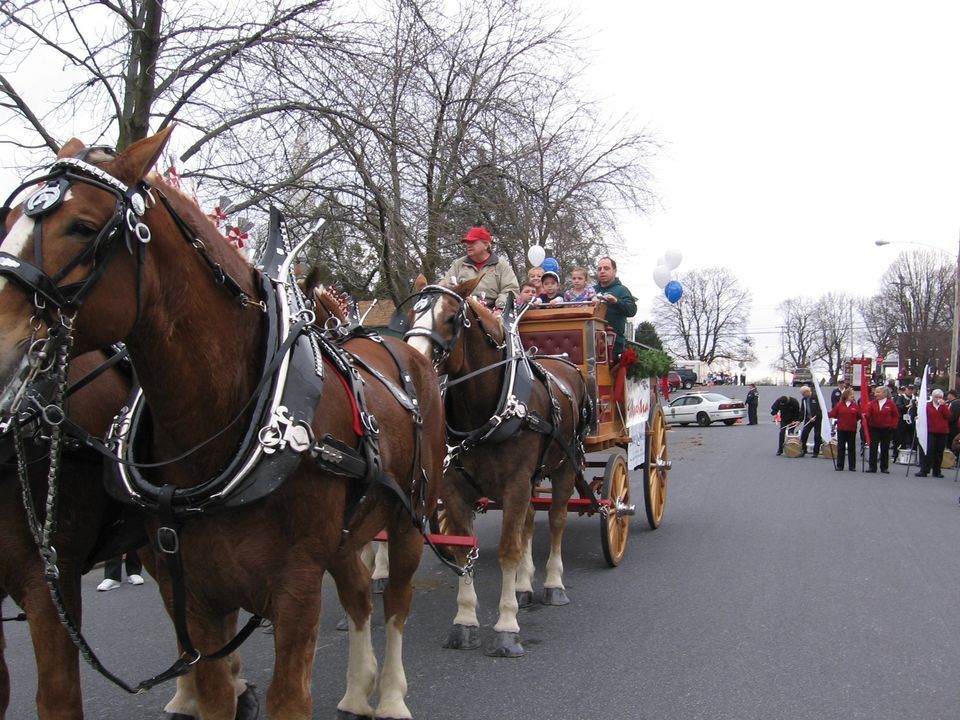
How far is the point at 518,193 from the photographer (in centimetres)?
1698

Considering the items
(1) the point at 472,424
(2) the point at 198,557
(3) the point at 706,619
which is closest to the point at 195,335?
(2) the point at 198,557

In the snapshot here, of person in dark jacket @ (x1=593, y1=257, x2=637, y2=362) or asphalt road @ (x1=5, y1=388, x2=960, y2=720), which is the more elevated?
person in dark jacket @ (x1=593, y1=257, x2=637, y2=362)

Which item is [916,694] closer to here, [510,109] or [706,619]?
[706,619]

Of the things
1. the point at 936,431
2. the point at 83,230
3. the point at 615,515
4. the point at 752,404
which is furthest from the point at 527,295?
the point at 752,404

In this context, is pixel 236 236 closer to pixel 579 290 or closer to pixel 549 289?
pixel 549 289

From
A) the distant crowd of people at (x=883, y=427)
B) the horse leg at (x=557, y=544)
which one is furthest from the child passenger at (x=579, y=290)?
the distant crowd of people at (x=883, y=427)

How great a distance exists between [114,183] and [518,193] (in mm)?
15157

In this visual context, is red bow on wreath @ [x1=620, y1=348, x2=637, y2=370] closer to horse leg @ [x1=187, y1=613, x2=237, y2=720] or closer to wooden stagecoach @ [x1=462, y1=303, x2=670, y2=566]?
wooden stagecoach @ [x1=462, y1=303, x2=670, y2=566]

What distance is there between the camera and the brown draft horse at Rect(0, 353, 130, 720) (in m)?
2.84

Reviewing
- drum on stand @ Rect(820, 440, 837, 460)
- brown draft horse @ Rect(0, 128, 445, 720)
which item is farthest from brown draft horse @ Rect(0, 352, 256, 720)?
drum on stand @ Rect(820, 440, 837, 460)

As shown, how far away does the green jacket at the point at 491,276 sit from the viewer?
6910 millimetres

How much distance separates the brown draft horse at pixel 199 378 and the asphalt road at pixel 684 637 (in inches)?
71.7

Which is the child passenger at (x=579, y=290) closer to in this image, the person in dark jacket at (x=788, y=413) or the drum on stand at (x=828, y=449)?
the drum on stand at (x=828, y=449)

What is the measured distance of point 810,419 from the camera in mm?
21953
